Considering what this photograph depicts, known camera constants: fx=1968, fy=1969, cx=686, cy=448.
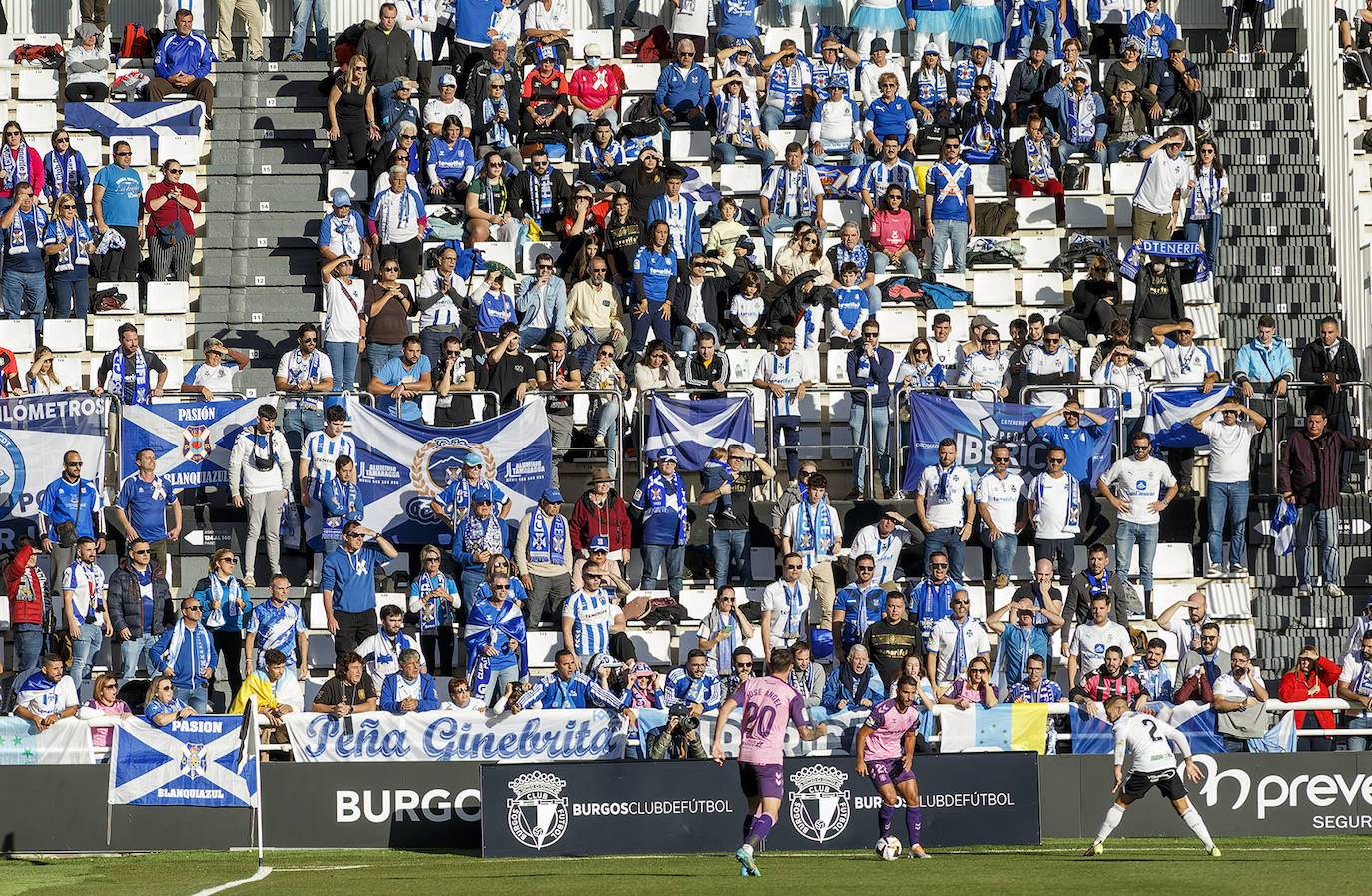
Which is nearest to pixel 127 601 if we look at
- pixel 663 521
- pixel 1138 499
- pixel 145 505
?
pixel 145 505

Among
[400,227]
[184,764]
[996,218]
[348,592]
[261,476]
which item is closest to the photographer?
[184,764]

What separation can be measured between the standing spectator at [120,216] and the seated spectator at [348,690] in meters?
7.36

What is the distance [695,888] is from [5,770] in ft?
24.3

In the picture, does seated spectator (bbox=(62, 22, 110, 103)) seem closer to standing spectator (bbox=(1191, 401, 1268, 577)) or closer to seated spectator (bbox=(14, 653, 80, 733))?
seated spectator (bbox=(14, 653, 80, 733))

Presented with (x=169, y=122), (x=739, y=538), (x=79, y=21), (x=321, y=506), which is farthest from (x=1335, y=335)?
(x=79, y=21)

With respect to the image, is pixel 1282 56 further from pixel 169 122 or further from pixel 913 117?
pixel 169 122

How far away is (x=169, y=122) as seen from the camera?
25.7 meters

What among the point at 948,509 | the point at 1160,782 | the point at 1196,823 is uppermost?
the point at 948,509

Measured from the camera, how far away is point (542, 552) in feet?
68.4

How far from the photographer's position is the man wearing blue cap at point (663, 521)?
2116 cm

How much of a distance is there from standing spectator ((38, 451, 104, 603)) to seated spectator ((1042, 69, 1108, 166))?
12689 millimetres

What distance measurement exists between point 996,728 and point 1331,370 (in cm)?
691

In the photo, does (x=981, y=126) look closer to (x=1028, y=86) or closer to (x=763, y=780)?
(x=1028, y=86)

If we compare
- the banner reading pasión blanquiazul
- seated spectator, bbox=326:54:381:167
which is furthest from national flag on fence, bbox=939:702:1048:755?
seated spectator, bbox=326:54:381:167
